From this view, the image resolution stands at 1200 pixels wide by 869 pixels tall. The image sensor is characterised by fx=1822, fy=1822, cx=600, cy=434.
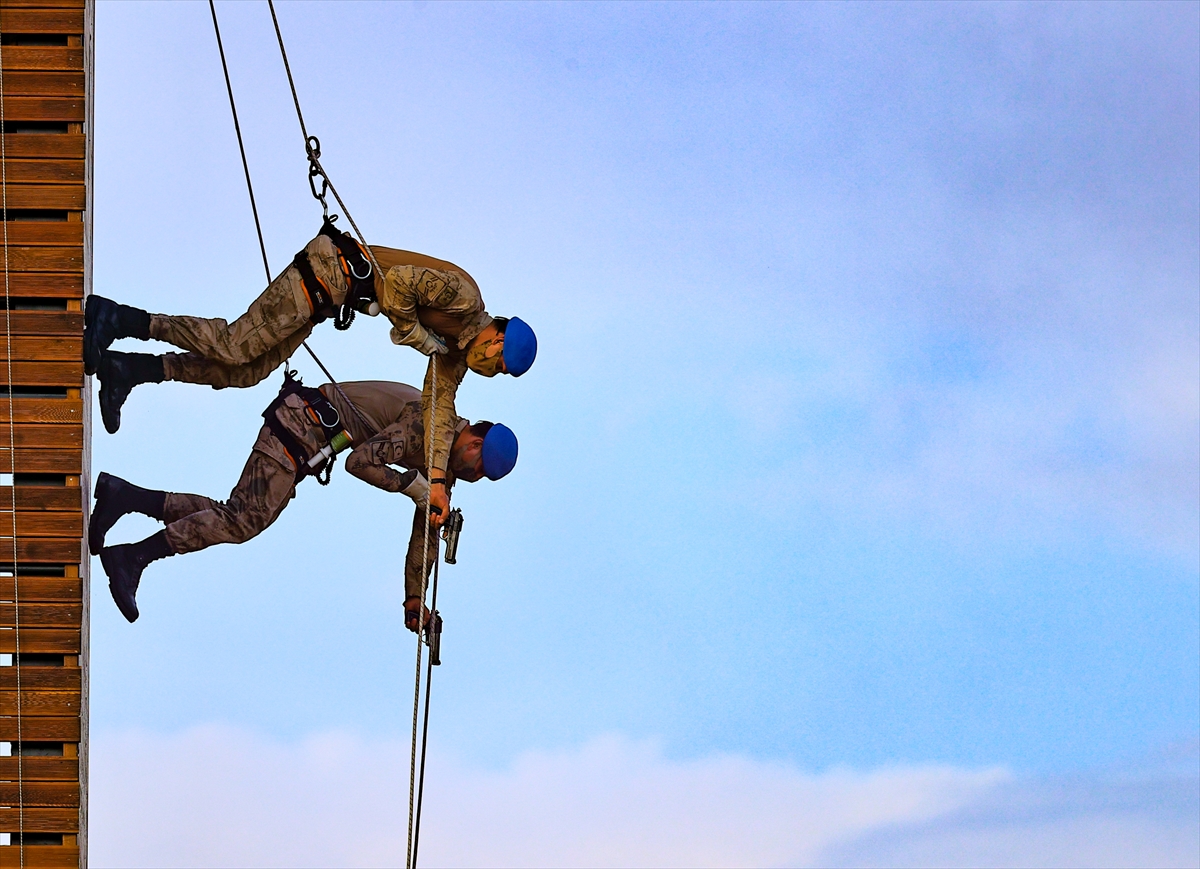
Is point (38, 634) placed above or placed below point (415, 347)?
below

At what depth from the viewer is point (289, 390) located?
8.96 m

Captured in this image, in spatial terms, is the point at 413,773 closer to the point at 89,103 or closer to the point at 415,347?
the point at 415,347

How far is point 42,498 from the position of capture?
27.3 feet

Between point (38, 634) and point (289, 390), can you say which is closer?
point (38, 634)

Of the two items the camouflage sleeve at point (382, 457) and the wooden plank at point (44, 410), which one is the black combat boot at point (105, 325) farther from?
the camouflage sleeve at point (382, 457)

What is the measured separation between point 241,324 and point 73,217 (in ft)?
2.98

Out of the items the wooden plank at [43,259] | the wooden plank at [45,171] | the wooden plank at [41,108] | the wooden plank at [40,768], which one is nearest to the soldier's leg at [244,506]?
the wooden plank at [40,768]

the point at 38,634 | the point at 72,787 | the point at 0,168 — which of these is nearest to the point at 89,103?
the point at 0,168

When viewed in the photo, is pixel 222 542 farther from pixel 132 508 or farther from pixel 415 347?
pixel 415 347

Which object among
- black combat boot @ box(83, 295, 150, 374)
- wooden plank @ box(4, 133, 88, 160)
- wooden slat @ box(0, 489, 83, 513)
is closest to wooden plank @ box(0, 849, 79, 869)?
wooden slat @ box(0, 489, 83, 513)

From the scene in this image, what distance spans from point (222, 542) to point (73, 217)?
1.68 metres

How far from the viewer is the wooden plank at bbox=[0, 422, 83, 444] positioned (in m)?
8.30

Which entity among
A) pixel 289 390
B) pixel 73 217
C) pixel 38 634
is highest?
pixel 73 217

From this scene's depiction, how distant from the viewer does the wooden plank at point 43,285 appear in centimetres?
834
